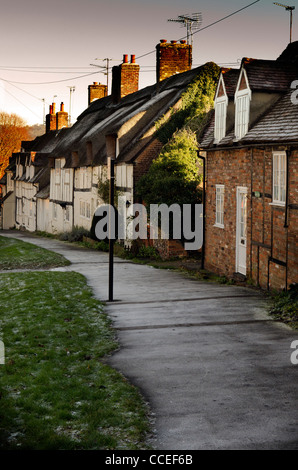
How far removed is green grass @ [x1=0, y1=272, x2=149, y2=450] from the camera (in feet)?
20.6

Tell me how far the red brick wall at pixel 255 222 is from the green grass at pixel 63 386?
471 centimetres

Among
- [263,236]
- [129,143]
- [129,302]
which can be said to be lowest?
[129,302]

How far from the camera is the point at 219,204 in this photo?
19266 millimetres

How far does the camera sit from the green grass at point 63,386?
6293 millimetres

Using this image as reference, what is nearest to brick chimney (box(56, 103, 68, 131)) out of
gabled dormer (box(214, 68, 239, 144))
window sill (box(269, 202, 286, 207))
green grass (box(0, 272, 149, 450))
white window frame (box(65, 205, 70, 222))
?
white window frame (box(65, 205, 70, 222))

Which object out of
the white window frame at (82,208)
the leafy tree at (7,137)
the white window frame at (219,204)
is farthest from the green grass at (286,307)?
the leafy tree at (7,137)

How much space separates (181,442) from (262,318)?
6.22 m

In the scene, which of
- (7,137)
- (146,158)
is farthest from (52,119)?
(146,158)

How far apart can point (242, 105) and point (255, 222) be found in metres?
3.45

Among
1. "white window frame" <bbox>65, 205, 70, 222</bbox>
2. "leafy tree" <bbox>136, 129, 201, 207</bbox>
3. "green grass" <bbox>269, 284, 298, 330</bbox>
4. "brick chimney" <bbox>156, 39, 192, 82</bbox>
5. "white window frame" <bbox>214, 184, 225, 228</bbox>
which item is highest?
"brick chimney" <bbox>156, 39, 192, 82</bbox>

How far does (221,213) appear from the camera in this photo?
19.1m

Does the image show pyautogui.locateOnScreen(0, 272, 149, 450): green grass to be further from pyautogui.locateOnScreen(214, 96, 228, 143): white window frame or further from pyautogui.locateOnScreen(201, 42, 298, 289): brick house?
pyautogui.locateOnScreen(214, 96, 228, 143): white window frame
